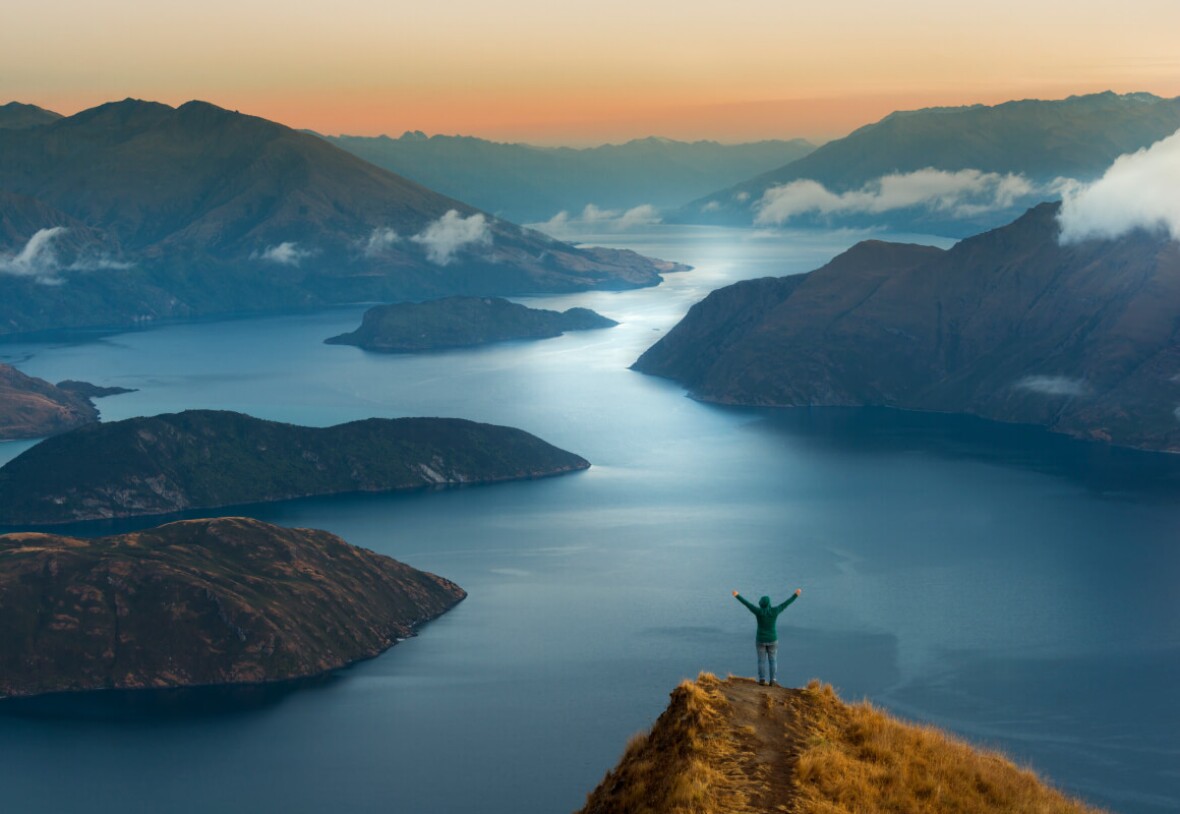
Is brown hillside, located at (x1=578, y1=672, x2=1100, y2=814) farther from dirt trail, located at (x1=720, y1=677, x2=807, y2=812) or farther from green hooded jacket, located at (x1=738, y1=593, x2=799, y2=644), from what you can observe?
green hooded jacket, located at (x1=738, y1=593, x2=799, y2=644)

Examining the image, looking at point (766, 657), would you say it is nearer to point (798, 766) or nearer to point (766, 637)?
point (766, 637)

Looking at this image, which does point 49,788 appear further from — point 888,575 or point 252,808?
point 888,575

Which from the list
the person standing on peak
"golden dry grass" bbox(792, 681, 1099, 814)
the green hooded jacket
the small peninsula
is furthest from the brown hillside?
the small peninsula

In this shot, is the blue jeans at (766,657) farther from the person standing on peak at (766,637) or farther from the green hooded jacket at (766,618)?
the green hooded jacket at (766,618)

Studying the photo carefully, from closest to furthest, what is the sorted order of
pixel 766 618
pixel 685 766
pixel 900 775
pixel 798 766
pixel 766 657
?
1. pixel 685 766
2. pixel 798 766
3. pixel 900 775
4. pixel 766 618
5. pixel 766 657

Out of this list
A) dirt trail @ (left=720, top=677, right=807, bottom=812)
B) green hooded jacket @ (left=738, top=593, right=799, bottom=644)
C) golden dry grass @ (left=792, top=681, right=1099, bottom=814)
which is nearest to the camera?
dirt trail @ (left=720, top=677, right=807, bottom=812)

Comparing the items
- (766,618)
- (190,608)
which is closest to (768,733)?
(766,618)

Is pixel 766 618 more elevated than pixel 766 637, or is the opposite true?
pixel 766 618
